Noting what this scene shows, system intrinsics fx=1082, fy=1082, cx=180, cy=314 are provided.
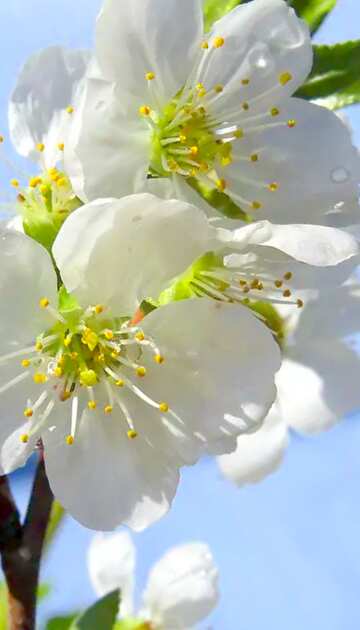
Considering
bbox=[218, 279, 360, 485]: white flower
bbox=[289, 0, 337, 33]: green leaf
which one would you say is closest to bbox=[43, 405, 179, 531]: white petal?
bbox=[218, 279, 360, 485]: white flower

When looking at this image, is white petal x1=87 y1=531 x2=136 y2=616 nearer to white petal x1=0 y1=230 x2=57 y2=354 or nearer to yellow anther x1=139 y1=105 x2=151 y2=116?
white petal x1=0 y1=230 x2=57 y2=354

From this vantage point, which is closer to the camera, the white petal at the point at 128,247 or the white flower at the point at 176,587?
the white petal at the point at 128,247

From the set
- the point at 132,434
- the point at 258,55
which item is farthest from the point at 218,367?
the point at 258,55

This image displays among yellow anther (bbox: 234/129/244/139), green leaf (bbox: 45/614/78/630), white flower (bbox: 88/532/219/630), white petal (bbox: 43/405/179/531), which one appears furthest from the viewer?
white flower (bbox: 88/532/219/630)

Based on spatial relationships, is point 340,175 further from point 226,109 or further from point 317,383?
point 317,383

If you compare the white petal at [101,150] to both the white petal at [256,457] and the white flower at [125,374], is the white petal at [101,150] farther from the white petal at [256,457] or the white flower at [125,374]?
the white petal at [256,457]

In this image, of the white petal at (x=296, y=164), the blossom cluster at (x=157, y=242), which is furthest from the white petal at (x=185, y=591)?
the white petal at (x=296, y=164)
